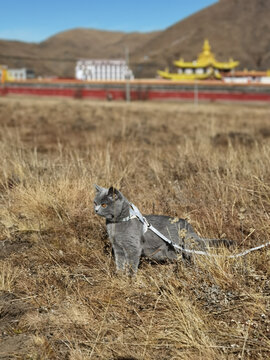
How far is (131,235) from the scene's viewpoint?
3242mm

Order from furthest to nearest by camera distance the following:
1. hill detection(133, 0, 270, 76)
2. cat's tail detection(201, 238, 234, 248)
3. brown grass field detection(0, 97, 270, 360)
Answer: hill detection(133, 0, 270, 76) → cat's tail detection(201, 238, 234, 248) → brown grass field detection(0, 97, 270, 360)

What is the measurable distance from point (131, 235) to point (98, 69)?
77.5 meters

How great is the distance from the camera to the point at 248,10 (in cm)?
19838

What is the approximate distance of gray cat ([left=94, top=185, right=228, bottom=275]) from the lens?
322 cm

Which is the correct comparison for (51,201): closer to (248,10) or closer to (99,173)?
(99,173)

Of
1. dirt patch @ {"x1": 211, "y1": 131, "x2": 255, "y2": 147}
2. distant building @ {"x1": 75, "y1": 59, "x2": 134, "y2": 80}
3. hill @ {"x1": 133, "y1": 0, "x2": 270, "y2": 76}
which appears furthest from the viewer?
hill @ {"x1": 133, "y1": 0, "x2": 270, "y2": 76}

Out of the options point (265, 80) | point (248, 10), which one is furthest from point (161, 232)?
point (248, 10)

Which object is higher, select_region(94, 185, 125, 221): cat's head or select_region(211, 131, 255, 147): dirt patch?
select_region(94, 185, 125, 221): cat's head

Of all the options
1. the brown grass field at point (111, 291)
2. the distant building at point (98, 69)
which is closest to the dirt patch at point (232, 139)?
the brown grass field at point (111, 291)

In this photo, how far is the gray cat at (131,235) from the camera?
10.6 feet

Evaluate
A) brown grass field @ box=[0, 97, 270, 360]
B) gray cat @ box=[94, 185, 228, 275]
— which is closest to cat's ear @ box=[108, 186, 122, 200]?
gray cat @ box=[94, 185, 228, 275]

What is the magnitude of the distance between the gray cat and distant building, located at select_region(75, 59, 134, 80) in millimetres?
70531

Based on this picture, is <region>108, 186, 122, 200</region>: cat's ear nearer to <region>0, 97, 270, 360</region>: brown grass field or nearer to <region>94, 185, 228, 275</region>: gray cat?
<region>94, 185, 228, 275</region>: gray cat

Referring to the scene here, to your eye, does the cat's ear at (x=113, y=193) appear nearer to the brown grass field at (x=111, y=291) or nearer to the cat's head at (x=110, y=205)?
the cat's head at (x=110, y=205)
